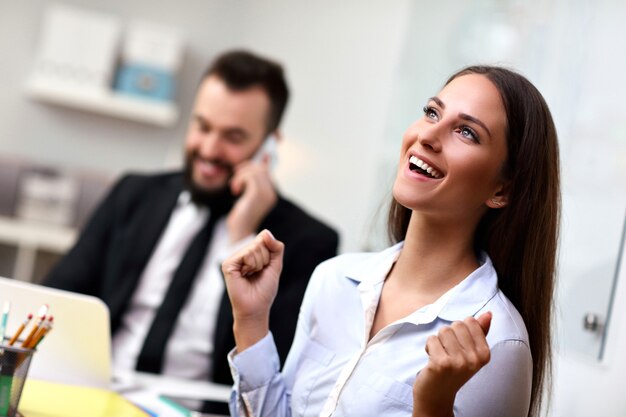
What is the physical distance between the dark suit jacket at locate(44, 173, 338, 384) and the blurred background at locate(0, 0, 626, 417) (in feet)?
0.74

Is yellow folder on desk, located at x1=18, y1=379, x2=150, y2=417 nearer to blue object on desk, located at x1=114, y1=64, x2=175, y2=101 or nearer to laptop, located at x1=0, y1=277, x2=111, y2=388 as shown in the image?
laptop, located at x1=0, y1=277, x2=111, y2=388

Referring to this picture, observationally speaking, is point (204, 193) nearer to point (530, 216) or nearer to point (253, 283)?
point (253, 283)

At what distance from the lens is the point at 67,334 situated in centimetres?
189

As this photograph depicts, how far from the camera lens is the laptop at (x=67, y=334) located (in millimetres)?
1857

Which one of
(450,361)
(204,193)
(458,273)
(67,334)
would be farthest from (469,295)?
(204,193)

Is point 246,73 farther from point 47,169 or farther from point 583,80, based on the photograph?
point 47,169

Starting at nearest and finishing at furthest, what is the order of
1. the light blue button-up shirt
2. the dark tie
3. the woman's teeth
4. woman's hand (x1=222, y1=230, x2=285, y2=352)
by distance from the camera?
the light blue button-up shirt → the woman's teeth → woman's hand (x1=222, y1=230, x2=285, y2=352) → the dark tie

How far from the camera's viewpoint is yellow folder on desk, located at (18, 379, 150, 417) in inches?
66.2

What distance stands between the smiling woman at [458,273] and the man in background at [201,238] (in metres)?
0.89

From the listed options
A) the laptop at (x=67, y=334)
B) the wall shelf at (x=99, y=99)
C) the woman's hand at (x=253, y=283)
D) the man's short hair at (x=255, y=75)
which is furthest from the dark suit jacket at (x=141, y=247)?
the wall shelf at (x=99, y=99)

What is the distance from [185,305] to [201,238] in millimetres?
219

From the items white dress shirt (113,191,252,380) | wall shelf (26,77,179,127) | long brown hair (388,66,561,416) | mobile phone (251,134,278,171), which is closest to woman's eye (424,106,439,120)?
long brown hair (388,66,561,416)

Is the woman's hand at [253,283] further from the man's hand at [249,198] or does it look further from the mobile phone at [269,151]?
the mobile phone at [269,151]

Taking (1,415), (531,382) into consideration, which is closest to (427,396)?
(531,382)
